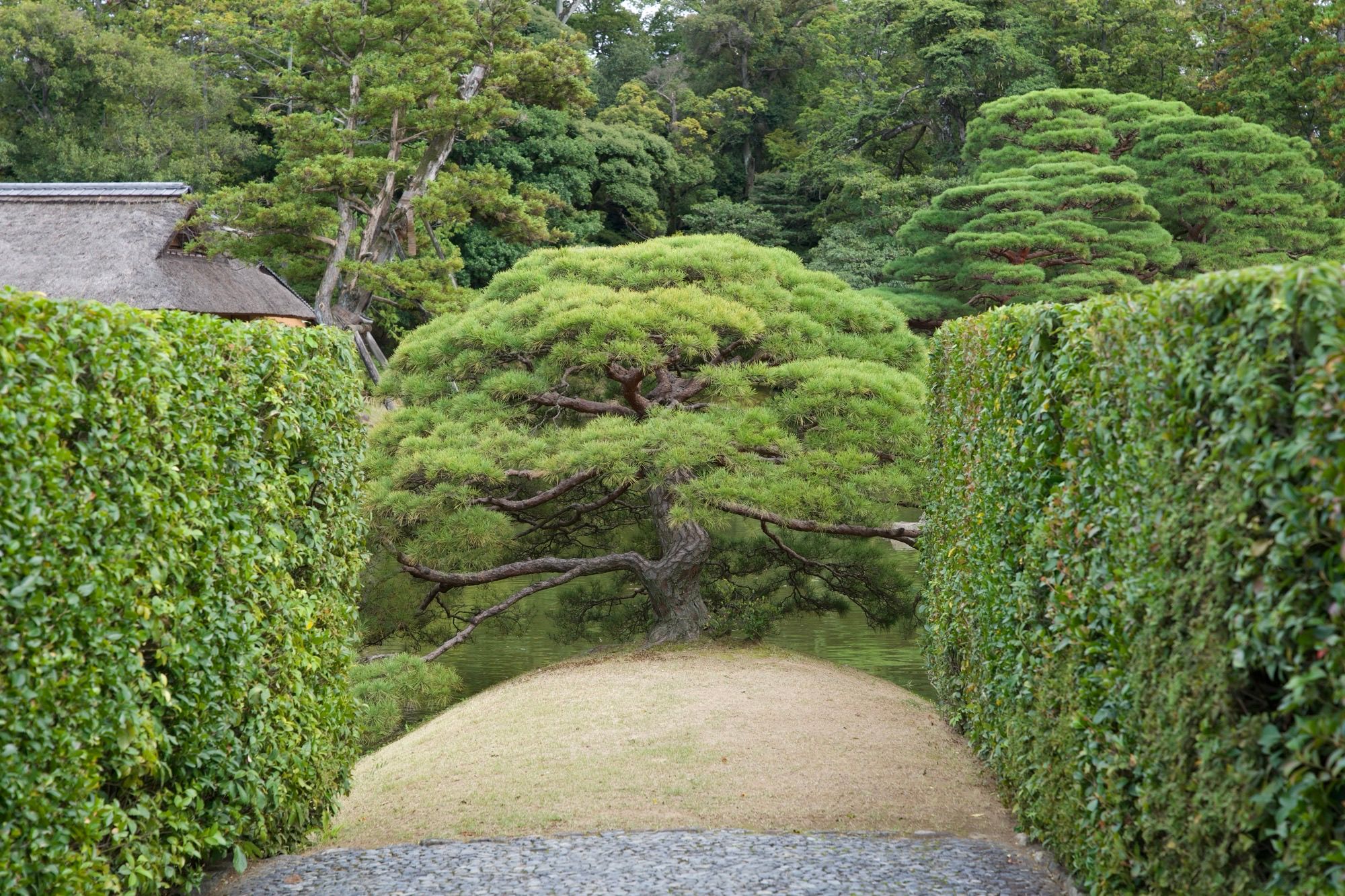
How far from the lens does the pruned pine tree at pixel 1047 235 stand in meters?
19.8

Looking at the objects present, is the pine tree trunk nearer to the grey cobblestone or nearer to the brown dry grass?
the brown dry grass

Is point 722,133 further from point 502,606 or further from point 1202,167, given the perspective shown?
point 502,606

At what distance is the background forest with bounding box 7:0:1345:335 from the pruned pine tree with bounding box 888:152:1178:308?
7 centimetres

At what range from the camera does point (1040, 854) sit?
4043 millimetres

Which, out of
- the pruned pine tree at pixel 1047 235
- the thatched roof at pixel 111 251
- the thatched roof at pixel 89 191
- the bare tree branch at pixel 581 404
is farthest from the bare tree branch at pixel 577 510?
the pruned pine tree at pixel 1047 235

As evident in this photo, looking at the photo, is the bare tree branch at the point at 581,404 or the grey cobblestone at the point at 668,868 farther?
the bare tree branch at the point at 581,404

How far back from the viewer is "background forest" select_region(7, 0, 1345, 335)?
19406 millimetres

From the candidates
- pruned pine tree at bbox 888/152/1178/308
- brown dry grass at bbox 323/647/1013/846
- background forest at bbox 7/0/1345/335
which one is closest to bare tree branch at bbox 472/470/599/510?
brown dry grass at bbox 323/647/1013/846

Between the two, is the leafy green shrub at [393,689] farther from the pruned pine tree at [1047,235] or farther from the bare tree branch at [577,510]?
the pruned pine tree at [1047,235]

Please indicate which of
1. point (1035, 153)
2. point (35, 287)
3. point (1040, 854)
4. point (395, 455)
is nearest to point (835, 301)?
point (395, 455)

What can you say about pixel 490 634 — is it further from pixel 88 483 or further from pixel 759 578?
pixel 88 483

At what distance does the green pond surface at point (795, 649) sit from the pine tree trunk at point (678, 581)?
164cm

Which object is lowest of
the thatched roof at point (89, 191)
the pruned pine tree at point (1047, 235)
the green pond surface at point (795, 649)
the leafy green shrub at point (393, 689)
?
the green pond surface at point (795, 649)

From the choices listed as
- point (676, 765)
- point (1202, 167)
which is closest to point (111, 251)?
point (676, 765)
